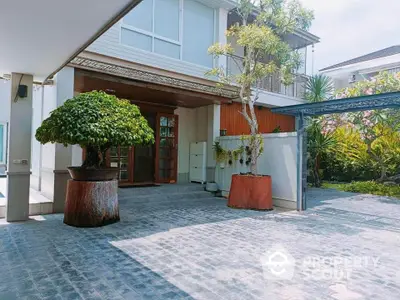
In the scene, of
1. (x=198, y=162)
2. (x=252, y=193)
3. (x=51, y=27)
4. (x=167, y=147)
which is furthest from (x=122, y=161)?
(x=51, y=27)

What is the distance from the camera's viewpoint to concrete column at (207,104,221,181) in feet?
33.3

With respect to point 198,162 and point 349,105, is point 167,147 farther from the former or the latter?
point 349,105

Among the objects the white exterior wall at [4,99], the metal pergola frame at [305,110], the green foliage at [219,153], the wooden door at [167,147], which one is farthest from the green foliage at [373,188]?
the white exterior wall at [4,99]

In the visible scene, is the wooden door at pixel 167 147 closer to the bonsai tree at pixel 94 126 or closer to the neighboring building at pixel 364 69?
the bonsai tree at pixel 94 126

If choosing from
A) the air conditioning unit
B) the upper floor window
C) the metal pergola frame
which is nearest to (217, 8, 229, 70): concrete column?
the upper floor window

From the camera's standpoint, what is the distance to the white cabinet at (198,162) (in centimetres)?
1030

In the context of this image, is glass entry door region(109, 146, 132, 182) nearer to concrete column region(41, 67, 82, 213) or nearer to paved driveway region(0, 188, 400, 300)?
concrete column region(41, 67, 82, 213)

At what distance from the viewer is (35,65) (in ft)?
17.6

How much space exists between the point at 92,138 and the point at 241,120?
7372mm

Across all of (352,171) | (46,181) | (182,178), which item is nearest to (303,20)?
(182,178)

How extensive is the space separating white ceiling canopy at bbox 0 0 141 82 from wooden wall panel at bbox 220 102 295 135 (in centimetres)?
633

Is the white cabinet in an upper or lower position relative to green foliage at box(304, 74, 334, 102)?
lower

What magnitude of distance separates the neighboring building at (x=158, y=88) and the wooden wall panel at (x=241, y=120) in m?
0.04

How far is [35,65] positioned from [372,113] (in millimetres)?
10933
